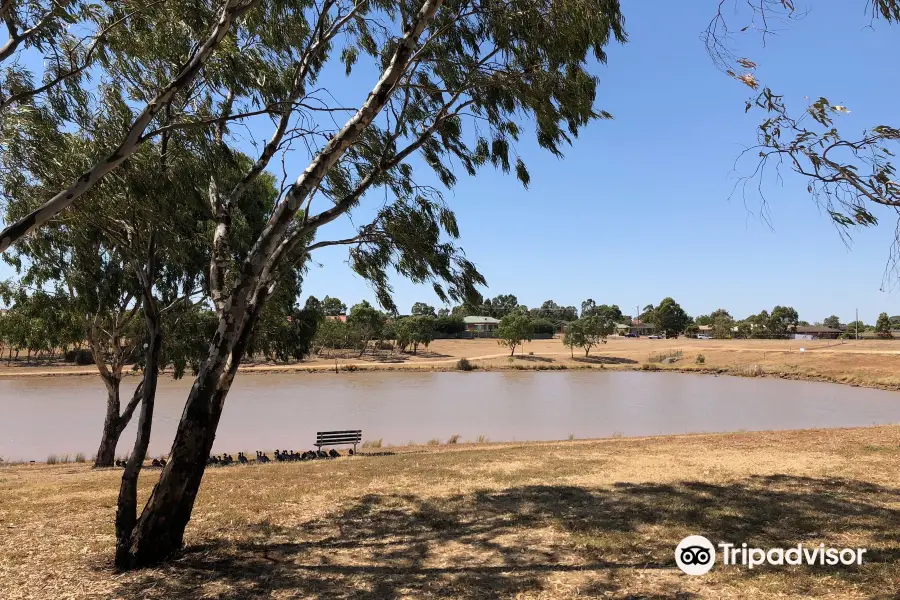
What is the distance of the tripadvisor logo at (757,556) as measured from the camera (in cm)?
330

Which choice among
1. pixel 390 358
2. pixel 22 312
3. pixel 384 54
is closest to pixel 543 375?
pixel 390 358

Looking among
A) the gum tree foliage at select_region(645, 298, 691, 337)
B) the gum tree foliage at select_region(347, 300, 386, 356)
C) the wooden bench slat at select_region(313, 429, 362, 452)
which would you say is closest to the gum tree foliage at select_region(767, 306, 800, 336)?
the gum tree foliage at select_region(645, 298, 691, 337)

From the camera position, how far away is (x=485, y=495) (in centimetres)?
529

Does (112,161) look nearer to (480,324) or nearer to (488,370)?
(488,370)

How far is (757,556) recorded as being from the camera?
344 centimetres

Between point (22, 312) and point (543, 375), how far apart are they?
3233 cm

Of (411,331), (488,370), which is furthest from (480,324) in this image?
(488,370)

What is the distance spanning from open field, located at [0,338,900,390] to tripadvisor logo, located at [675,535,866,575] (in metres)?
30.7

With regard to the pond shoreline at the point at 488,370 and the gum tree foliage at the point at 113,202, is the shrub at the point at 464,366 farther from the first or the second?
the gum tree foliage at the point at 113,202

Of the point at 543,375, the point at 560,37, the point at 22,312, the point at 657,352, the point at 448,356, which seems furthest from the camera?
the point at 448,356

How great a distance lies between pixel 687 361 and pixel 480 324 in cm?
4510

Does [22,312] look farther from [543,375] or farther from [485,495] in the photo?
[543,375]

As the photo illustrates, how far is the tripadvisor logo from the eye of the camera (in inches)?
130

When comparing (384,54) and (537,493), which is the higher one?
(384,54)
